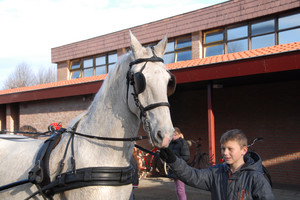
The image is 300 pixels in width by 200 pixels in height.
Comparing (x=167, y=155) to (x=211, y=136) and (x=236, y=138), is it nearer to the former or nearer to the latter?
(x=236, y=138)

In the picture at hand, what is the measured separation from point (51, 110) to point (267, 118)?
363 inches

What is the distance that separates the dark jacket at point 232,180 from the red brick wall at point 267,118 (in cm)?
724

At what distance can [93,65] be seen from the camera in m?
16.9

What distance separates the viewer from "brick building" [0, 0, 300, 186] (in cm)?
765

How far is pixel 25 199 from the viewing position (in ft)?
7.82

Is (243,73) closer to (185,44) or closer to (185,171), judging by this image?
(185,171)

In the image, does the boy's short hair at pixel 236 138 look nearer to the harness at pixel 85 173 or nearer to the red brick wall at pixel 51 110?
the harness at pixel 85 173

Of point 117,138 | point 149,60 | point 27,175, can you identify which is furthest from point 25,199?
point 149,60

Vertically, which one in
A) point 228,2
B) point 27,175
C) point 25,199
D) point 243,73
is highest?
point 228,2

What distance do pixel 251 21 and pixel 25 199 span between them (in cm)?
1142

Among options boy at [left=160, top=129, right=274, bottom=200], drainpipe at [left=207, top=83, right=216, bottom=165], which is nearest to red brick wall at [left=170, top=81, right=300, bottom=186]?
drainpipe at [left=207, top=83, right=216, bottom=165]

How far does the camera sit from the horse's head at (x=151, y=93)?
6.42 feet

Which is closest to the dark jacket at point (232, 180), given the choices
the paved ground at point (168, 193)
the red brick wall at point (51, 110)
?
the paved ground at point (168, 193)

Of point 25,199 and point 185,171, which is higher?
point 185,171
